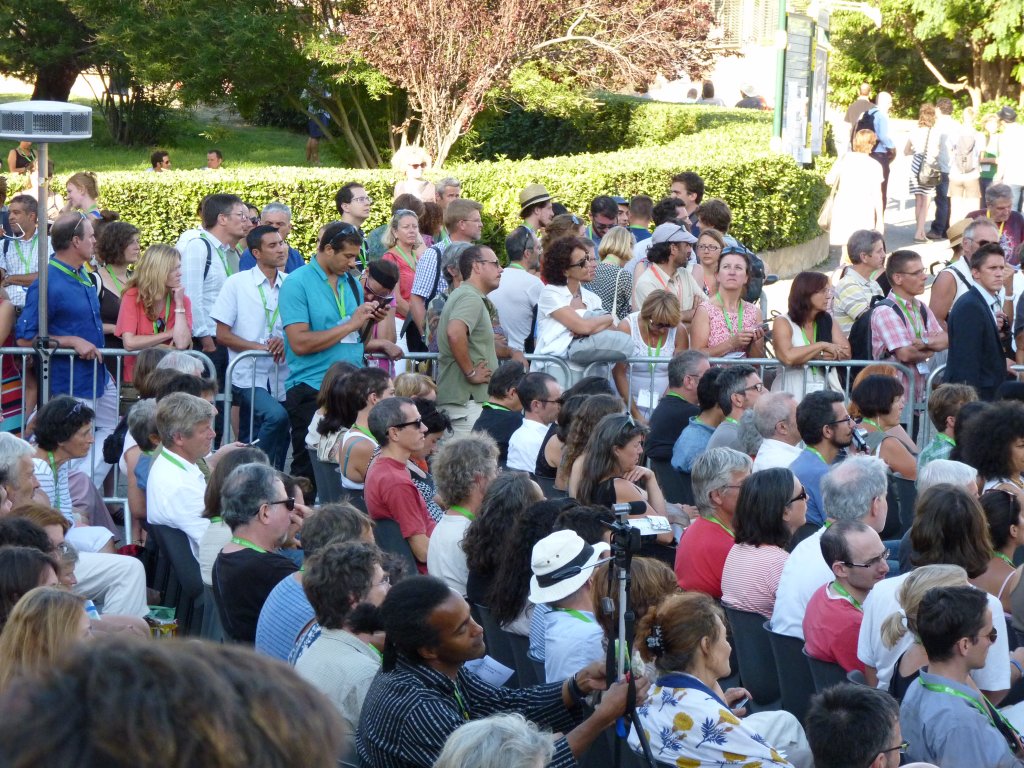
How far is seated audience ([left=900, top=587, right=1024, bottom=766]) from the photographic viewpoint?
443 centimetres

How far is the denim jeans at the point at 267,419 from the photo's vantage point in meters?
8.86

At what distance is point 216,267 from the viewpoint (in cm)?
995

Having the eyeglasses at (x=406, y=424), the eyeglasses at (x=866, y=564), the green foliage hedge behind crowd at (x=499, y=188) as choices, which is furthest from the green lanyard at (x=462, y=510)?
the green foliage hedge behind crowd at (x=499, y=188)

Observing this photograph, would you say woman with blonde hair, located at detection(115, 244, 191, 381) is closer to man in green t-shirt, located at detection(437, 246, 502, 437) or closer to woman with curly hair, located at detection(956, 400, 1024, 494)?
man in green t-shirt, located at detection(437, 246, 502, 437)

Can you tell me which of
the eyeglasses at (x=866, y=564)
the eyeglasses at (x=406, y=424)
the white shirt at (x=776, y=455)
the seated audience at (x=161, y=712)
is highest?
the seated audience at (x=161, y=712)

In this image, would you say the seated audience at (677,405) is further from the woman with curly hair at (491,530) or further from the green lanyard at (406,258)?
the green lanyard at (406,258)

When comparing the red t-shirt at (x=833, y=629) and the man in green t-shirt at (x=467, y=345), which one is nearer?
the red t-shirt at (x=833, y=629)

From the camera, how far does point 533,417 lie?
7988 mm

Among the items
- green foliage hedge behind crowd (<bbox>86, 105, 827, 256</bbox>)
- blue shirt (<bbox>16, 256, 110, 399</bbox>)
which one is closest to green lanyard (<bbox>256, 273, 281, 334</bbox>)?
blue shirt (<bbox>16, 256, 110, 399</bbox>)

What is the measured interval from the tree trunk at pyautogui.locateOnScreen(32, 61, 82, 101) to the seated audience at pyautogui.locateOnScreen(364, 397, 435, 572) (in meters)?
27.6

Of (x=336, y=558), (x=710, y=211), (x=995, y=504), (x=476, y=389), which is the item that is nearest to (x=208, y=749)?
(x=336, y=558)

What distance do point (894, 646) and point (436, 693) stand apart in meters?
1.82

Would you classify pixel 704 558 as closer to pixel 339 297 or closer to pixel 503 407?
pixel 503 407

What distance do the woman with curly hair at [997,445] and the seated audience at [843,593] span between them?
1.87 m
